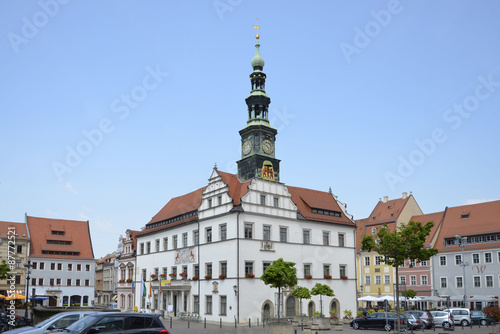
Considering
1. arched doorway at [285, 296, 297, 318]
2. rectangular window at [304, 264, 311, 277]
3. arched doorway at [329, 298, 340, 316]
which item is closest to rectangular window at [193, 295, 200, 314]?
arched doorway at [285, 296, 297, 318]

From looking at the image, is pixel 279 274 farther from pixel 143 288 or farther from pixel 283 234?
pixel 143 288

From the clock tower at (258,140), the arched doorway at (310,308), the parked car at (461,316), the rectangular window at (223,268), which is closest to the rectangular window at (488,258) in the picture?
the parked car at (461,316)

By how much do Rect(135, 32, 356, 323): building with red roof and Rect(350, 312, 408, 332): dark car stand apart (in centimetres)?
1074

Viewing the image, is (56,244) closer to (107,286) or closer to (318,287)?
→ (107,286)

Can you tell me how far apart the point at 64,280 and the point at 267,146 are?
4350cm

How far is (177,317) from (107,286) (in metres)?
57.8

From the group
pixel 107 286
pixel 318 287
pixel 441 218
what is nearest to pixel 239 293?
pixel 318 287

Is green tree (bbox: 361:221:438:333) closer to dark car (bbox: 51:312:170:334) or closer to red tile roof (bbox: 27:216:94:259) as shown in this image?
dark car (bbox: 51:312:170:334)

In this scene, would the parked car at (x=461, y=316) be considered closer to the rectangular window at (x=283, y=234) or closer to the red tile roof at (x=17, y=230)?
the rectangular window at (x=283, y=234)

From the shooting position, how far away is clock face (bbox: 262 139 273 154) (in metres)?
57.6

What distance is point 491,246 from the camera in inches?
2522

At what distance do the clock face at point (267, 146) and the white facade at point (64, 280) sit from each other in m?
41.7

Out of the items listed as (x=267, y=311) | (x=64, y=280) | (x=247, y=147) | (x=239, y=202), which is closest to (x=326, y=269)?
(x=267, y=311)

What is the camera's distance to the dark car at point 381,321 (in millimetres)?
39781
